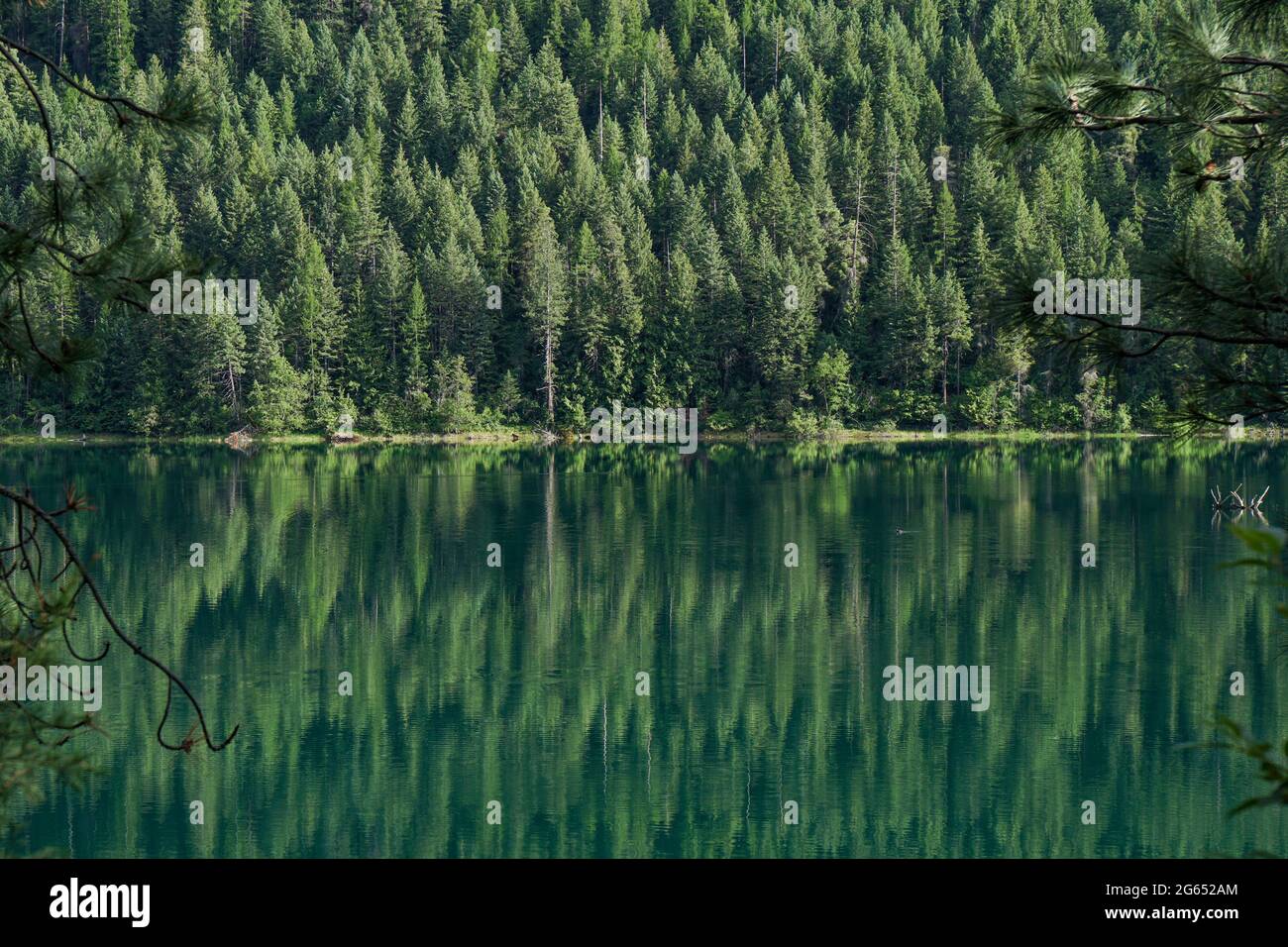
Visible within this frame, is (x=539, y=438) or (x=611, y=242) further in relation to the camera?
(x=611, y=242)

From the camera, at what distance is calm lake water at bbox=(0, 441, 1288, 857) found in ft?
68.0

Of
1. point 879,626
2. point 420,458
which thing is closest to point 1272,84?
point 879,626

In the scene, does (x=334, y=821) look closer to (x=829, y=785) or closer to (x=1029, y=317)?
(x=829, y=785)

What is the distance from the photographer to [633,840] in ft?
66.7

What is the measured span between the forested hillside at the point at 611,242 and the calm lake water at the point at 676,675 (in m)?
36.4

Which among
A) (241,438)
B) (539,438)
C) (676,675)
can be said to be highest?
(241,438)

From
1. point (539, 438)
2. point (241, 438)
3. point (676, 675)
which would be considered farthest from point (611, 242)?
point (676, 675)

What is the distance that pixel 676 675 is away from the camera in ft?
94.1

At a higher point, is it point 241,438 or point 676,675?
point 241,438

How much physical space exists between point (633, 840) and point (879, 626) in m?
12.8

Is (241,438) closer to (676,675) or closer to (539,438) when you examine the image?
(539,438)

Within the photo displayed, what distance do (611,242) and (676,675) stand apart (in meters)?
70.3

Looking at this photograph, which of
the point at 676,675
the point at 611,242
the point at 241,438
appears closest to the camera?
the point at 676,675

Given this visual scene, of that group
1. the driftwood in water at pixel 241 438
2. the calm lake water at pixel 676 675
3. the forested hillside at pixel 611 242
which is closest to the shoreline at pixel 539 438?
the driftwood in water at pixel 241 438
